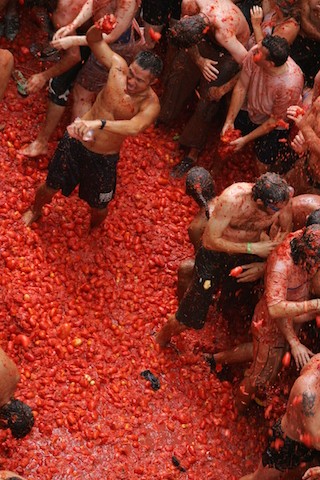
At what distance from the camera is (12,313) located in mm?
6852

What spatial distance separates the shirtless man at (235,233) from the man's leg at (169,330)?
70mm

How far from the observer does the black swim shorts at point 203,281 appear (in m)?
6.64

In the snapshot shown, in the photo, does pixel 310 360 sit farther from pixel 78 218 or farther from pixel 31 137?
pixel 31 137

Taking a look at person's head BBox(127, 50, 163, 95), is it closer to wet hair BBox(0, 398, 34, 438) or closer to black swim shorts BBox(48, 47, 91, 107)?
black swim shorts BBox(48, 47, 91, 107)

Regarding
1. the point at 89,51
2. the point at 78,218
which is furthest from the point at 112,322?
the point at 89,51

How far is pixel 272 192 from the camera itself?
609cm

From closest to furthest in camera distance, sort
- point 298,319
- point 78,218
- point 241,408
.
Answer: point 298,319, point 241,408, point 78,218

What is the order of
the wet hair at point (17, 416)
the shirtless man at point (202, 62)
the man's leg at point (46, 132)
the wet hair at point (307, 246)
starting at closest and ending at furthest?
1. the wet hair at point (307, 246)
2. the wet hair at point (17, 416)
3. the shirtless man at point (202, 62)
4. the man's leg at point (46, 132)

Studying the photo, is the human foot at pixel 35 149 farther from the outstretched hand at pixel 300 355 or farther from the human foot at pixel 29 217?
the outstretched hand at pixel 300 355

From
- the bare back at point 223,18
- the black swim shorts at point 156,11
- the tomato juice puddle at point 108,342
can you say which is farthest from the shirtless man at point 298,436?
the black swim shorts at point 156,11

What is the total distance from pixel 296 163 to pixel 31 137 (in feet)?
7.80

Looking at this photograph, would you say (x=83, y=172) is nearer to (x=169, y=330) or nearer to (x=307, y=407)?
(x=169, y=330)

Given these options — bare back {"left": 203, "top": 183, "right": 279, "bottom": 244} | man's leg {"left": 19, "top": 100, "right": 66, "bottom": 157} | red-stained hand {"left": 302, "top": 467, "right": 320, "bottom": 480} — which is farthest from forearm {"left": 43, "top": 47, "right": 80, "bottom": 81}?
red-stained hand {"left": 302, "top": 467, "right": 320, "bottom": 480}

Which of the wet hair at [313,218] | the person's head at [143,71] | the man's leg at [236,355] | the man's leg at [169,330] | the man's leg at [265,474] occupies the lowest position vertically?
the man's leg at [265,474]
